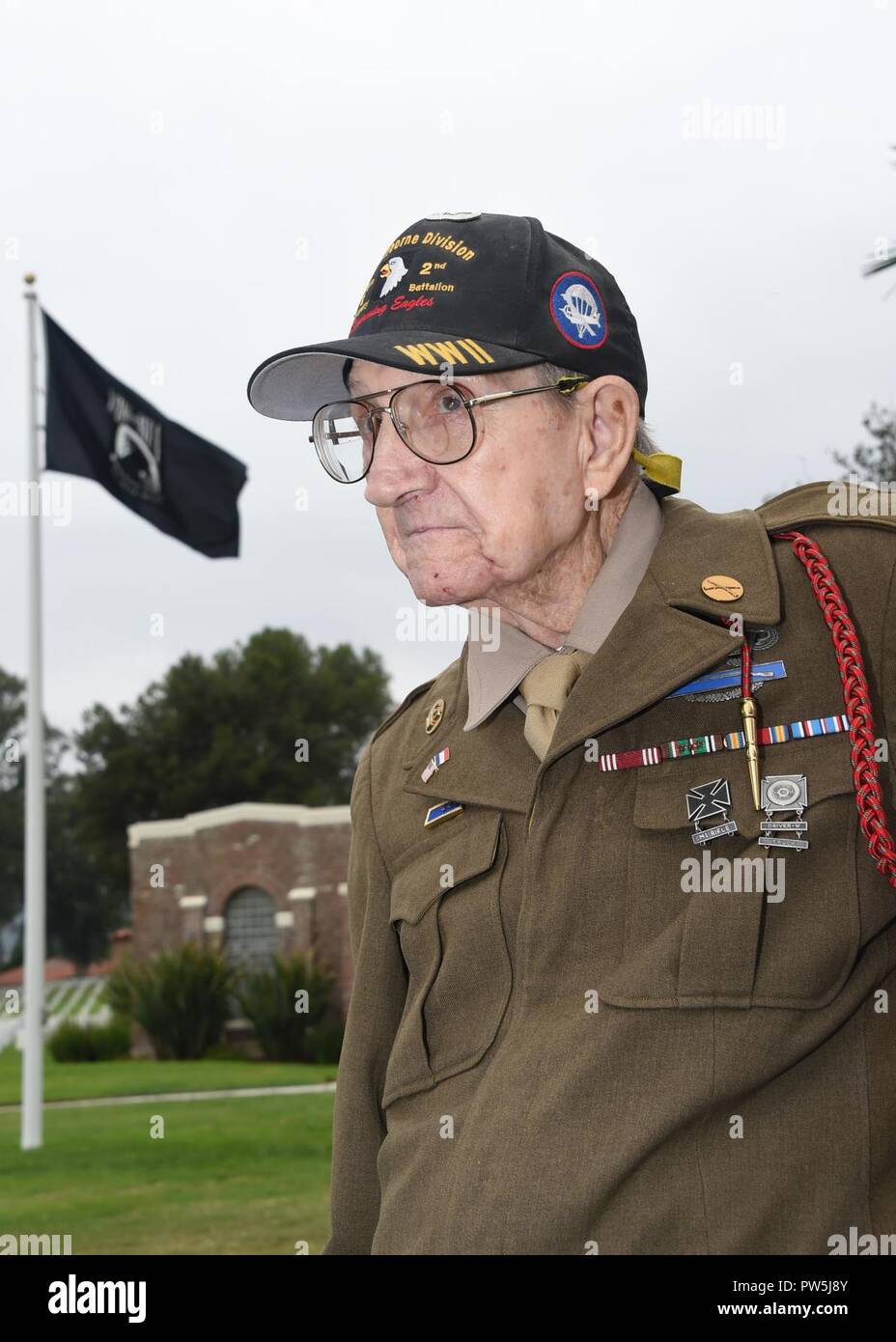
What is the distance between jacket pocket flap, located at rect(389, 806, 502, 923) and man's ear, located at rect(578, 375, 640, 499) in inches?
21.7

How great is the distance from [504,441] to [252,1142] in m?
15.6

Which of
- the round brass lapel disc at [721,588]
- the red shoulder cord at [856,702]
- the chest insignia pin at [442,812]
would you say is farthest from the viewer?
the chest insignia pin at [442,812]

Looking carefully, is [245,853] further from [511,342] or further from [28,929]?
[511,342]

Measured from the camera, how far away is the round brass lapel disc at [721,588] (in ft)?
7.23

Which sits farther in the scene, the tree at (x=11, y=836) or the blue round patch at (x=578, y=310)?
the tree at (x=11, y=836)

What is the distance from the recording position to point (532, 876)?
2.19 meters

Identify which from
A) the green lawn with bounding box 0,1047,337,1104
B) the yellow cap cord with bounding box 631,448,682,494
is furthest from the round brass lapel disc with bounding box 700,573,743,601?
the green lawn with bounding box 0,1047,337,1104

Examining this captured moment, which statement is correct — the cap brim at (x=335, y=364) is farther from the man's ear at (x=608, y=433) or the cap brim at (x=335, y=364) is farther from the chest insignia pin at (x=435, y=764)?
the chest insignia pin at (x=435, y=764)

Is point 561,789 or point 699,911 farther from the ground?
point 561,789

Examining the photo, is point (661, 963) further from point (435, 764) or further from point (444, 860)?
point (435, 764)

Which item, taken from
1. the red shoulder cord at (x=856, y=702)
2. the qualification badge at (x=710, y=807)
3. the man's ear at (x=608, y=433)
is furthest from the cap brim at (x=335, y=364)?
the qualification badge at (x=710, y=807)

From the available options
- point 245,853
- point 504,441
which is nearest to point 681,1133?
point 504,441

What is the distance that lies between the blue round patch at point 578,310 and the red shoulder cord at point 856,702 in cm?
47

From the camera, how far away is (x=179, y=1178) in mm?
14828
